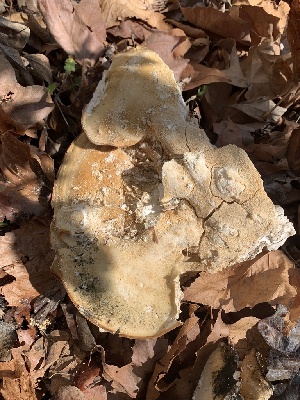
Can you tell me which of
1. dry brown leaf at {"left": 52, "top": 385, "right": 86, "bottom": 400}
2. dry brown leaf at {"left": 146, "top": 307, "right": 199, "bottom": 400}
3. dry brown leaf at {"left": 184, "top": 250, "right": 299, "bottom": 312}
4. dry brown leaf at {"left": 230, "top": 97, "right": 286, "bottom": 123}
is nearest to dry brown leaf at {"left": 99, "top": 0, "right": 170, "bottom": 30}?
dry brown leaf at {"left": 230, "top": 97, "right": 286, "bottom": 123}

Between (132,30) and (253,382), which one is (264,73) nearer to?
(132,30)

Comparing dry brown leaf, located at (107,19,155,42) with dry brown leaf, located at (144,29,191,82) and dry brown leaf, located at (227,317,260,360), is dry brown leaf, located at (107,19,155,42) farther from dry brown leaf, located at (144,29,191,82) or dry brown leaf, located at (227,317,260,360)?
dry brown leaf, located at (227,317,260,360)

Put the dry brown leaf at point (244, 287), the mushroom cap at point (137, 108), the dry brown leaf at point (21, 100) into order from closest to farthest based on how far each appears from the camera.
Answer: the mushroom cap at point (137, 108) < the dry brown leaf at point (244, 287) < the dry brown leaf at point (21, 100)

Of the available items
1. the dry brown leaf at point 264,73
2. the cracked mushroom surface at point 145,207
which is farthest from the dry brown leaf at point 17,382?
the dry brown leaf at point 264,73

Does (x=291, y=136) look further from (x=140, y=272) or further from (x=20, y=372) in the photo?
(x=20, y=372)

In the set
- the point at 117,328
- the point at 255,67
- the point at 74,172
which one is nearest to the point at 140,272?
the point at 117,328

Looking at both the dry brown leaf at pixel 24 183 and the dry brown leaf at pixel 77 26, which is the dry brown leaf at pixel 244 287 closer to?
the dry brown leaf at pixel 24 183

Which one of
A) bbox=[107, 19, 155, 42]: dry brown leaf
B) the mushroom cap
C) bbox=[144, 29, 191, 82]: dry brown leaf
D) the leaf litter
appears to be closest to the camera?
the mushroom cap

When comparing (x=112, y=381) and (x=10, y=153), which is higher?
(x=10, y=153)
